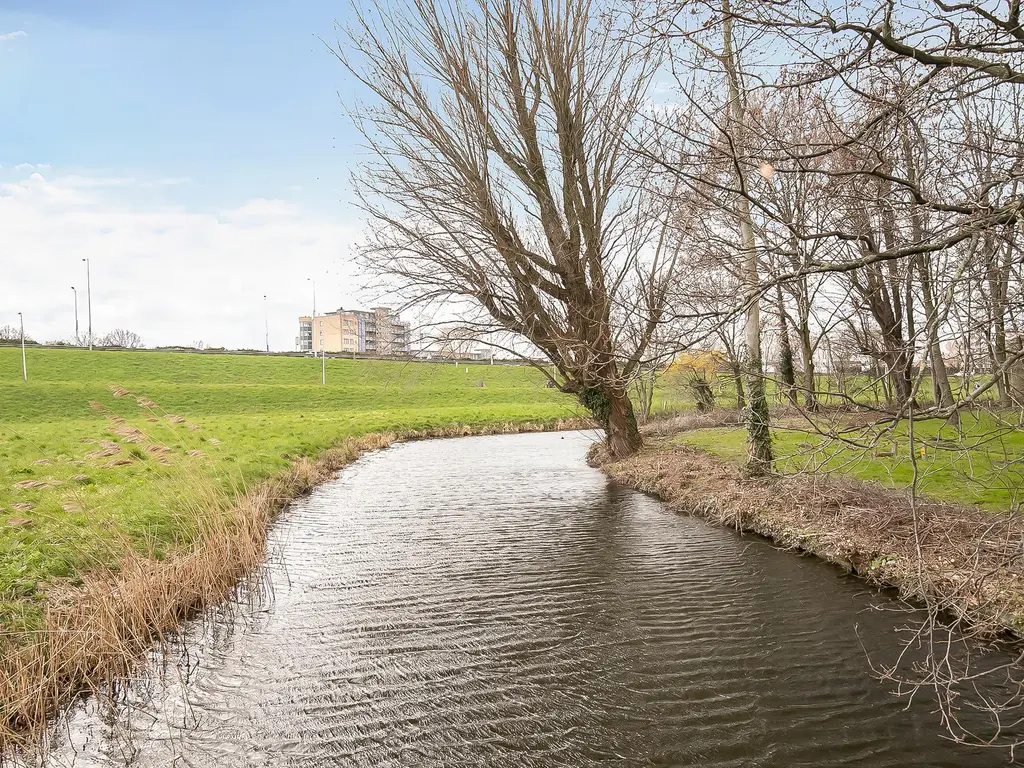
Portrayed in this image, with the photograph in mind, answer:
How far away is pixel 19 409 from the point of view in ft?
101

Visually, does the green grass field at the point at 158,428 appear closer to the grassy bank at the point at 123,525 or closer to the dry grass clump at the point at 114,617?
the grassy bank at the point at 123,525

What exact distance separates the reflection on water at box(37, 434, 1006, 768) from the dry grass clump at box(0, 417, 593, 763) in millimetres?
308

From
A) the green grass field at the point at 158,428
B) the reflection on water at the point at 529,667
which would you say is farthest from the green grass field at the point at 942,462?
the green grass field at the point at 158,428

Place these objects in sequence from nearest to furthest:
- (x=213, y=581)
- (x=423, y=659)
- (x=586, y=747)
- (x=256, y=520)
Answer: (x=586, y=747) → (x=423, y=659) → (x=213, y=581) → (x=256, y=520)

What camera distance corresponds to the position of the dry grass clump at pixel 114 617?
4.73 metres

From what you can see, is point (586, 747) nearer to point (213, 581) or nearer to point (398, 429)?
point (213, 581)

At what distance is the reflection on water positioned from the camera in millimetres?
4457

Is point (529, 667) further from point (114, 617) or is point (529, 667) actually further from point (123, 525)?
point (123, 525)

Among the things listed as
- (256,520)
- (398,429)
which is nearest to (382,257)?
(256,520)

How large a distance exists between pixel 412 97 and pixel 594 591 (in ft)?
39.7

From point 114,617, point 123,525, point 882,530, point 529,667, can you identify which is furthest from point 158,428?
point 882,530

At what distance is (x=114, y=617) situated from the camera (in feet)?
18.7

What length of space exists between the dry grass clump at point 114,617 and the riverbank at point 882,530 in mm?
6120

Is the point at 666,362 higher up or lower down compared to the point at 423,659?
higher up
